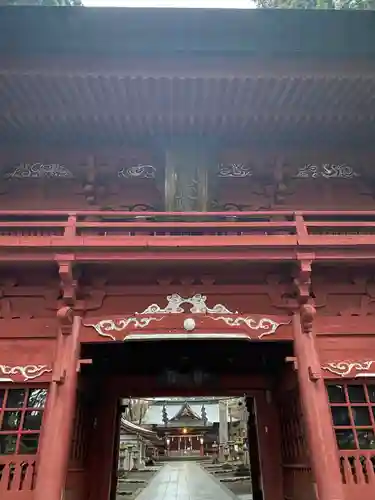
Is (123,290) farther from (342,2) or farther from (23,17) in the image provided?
(342,2)

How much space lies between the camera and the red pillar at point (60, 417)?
4.73m

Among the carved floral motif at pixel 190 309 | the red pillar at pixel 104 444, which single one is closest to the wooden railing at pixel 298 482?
the carved floral motif at pixel 190 309

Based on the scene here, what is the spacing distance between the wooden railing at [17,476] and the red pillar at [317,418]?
329 centimetres

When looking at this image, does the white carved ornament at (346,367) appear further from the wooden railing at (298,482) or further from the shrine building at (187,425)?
the shrine building at (187,425)

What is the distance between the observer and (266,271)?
19.3 feet

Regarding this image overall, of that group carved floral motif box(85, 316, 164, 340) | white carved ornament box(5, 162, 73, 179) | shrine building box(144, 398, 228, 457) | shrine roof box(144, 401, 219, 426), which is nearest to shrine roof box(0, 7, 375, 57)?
white carved ornament box(5, 162, 73, 179)

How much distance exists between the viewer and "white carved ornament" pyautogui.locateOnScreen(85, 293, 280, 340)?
555 cm

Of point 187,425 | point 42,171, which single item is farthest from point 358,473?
point 187,425

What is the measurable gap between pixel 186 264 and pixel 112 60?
299 centimetres

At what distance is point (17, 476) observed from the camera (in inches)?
199

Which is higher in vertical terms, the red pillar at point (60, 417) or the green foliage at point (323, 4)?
the green foliage at point (323, 4)

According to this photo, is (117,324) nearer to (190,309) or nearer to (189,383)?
(190,309)

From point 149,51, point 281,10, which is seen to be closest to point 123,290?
point 149,51

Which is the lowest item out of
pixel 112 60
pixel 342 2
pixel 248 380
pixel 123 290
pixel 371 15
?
pixel 248 380
